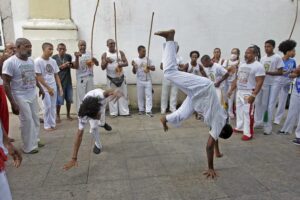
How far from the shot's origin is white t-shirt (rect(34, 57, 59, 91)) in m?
5.80

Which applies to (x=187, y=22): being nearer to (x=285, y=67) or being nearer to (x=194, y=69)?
(x=194, y=69)

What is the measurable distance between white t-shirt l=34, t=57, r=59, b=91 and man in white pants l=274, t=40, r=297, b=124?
5.03 metres

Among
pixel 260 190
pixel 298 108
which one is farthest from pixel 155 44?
pixel 260 190

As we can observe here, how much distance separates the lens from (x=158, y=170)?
4.09 metres

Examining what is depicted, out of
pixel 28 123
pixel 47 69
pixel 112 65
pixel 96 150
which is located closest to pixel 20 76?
pixel 28 123

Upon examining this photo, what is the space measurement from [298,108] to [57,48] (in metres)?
5.66

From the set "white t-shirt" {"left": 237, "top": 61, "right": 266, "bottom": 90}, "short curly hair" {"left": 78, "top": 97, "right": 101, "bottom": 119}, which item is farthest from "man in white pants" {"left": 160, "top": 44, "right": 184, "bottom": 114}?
"short curly hair" {"left": 78, "top": 97, "right": 101, "bottom": 119}

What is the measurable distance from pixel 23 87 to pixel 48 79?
1.43m

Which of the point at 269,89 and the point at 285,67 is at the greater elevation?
the point at 285,67

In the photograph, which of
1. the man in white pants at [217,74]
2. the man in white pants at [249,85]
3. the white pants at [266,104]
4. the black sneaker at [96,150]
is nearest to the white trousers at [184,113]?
the black sneaker at [96,150]

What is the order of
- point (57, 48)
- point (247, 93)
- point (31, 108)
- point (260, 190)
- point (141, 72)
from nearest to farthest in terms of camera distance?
1. point (260, 190)
2. point (31, 108)
3. point (247, 93)
4. point (57, 48)
5. point (141, 72)

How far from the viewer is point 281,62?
5832 mm

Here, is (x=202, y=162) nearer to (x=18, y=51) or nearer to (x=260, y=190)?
(x=260, y=190)

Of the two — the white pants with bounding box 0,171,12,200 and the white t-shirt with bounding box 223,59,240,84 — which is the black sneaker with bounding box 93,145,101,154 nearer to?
the white pants with bounding box 0,171,12,200
